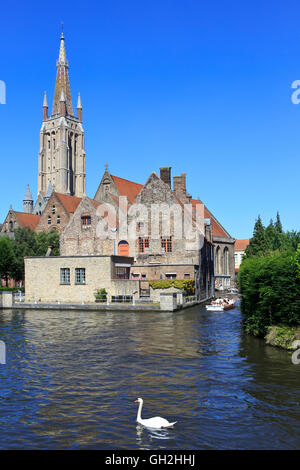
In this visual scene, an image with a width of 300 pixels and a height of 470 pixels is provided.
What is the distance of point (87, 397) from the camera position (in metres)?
12.8

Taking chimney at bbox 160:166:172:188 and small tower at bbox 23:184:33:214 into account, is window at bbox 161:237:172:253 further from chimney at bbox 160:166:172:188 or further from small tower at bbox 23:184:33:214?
small tower at bbox 23:184:33:214

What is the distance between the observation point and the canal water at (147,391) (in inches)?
385

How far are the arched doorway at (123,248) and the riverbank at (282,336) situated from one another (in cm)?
3597

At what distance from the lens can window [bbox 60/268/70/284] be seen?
47312 mm

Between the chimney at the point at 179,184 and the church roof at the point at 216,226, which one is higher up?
the chimney at the point at 179,184

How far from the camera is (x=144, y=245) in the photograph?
55.8 meters

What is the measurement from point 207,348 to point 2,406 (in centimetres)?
1082

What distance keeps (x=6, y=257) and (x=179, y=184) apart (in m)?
24.5

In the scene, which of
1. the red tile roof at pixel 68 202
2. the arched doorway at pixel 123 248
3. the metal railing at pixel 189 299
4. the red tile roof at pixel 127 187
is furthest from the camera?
the red tile roof at pixel 68 202

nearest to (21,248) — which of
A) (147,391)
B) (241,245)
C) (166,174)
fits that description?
(166,174)

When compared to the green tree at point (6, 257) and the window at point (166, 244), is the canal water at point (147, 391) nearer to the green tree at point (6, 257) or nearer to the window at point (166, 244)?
the window at point (166, 244)

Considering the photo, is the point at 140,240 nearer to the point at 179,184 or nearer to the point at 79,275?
the point at 179,184

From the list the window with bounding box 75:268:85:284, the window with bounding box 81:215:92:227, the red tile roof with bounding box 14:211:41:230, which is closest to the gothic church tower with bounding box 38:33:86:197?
the red tile roof with bounding box 14:211:41:230

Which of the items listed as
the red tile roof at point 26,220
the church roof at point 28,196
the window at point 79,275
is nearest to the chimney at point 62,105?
the church roof at point 28,196
